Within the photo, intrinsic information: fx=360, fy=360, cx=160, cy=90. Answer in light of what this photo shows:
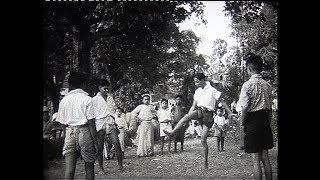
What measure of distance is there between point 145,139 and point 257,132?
4586mm

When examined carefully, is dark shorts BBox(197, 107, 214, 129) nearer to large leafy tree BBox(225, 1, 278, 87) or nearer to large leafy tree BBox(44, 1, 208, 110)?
large leafy tree BBox(225, 1, 278, 87)

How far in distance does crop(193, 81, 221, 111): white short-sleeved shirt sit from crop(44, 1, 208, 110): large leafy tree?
1.00 m

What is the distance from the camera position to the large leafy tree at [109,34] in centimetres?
533

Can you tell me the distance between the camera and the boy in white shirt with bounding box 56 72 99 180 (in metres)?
4.16

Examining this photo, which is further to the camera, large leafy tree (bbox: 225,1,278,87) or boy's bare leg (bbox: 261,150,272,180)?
large leafy tree (bbox: 225,1,278,87)

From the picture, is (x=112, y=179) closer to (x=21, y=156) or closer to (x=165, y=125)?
(x=21, y=156)

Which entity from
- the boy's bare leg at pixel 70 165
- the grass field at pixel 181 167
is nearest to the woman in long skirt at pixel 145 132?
the grass field at pixel 181 167

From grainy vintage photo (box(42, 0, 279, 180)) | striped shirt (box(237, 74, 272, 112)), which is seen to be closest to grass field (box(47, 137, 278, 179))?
grainy vintage photo (box(42, 0, 279, 180))

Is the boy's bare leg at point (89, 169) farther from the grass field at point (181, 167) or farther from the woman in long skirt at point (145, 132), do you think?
the woman in long skirt at point (145, 132)

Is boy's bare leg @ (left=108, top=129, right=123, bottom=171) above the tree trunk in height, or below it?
below

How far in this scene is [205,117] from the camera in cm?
566

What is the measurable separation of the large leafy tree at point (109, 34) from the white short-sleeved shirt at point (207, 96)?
1.00m

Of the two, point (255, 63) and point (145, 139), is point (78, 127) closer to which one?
point (255, 63)
